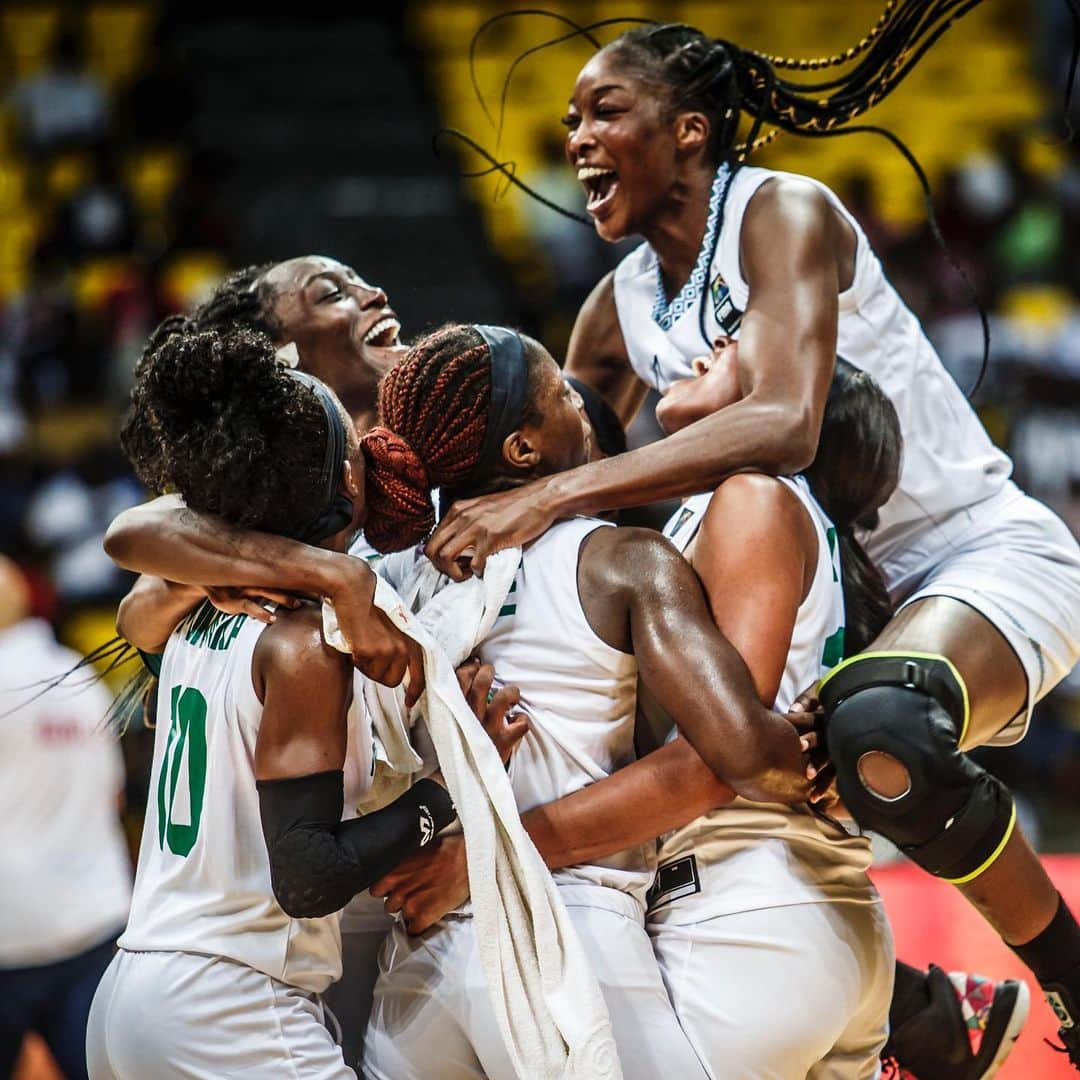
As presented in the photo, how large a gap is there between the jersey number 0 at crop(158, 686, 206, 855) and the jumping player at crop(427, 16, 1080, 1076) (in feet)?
1.45

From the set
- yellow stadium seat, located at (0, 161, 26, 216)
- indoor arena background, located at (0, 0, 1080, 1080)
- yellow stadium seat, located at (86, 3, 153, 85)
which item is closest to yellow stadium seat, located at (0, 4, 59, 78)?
indoor arena background, located at (0, 0, 1080, 1080)

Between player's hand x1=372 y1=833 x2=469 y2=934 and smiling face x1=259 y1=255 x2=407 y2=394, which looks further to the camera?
smiling face x1=259 y1=255 x2=407 y2=394

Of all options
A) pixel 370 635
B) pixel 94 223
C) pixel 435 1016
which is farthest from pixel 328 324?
pixel 94 223

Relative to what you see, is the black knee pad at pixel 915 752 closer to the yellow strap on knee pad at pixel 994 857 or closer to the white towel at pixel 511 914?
the yellow strap on knee pad at pixel 994 857

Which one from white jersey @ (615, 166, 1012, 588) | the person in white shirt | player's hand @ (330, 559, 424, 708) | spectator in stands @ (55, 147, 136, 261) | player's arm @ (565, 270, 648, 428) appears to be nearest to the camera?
player's hand @ (330, 559, 424, 708)

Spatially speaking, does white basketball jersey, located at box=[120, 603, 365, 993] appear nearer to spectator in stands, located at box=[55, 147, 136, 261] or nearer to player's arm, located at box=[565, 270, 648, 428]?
player's arm, located at box=[565, 270, 648, 428]

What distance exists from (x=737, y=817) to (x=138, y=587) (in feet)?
3.43

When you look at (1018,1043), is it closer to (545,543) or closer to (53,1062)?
(545,543)

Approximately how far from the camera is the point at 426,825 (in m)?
2.39

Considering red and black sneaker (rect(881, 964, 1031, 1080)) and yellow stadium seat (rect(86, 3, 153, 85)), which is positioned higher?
yellow stadium seat (rect(86, 3, 153, 85))

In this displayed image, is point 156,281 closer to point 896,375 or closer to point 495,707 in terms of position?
point 896,375

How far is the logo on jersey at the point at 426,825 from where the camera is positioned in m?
2.39

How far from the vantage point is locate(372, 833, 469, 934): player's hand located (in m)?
2.43

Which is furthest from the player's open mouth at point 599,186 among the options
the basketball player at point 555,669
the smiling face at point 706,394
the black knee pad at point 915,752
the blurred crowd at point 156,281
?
the blurred crowd at point 156,281
